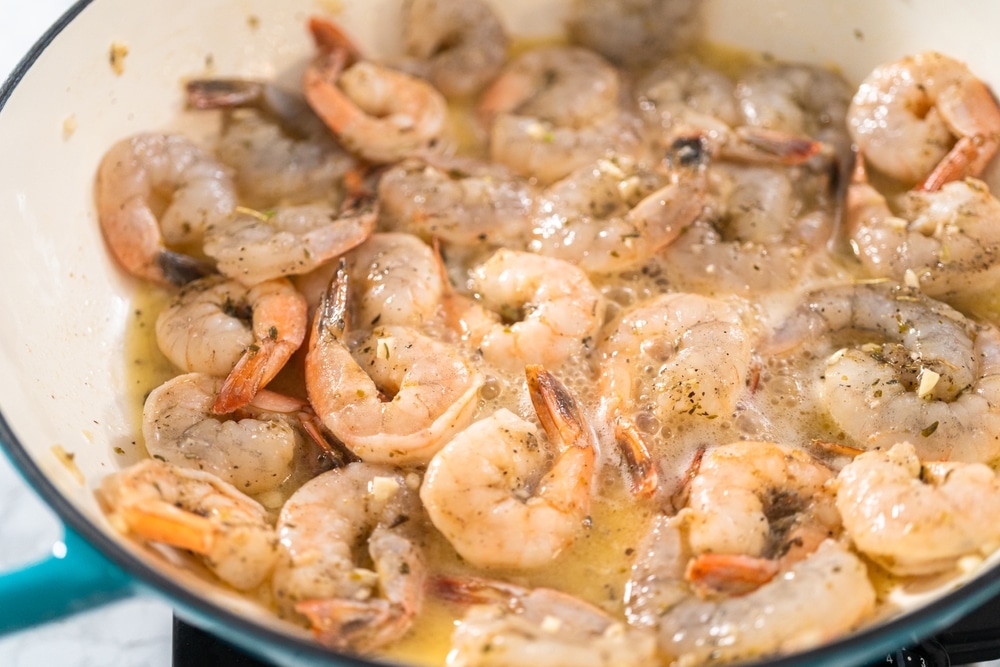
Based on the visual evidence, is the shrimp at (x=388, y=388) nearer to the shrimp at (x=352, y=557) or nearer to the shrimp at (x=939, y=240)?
the shrimp at (x=352, y=557)

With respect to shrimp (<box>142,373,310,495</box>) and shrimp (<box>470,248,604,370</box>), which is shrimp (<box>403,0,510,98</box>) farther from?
shrimp (<box>142,373,310,495</box>)

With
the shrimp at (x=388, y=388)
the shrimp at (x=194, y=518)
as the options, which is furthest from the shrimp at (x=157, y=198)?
the shrimp at (x=194, y=518)

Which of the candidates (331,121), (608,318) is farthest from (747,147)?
(331,121)

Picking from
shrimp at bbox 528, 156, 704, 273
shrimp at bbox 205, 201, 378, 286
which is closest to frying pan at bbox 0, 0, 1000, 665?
shrimp at bbox 205, 201, 378, 286

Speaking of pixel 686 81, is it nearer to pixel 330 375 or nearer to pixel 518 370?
pixel 518 370

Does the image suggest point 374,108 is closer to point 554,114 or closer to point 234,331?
point 554,114
